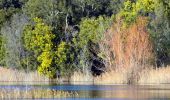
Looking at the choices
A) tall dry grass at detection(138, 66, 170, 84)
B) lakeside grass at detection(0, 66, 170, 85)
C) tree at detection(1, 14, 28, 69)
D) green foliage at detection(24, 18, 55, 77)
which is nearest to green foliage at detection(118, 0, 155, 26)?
green foliage at detection(24, 18, 55, 77)

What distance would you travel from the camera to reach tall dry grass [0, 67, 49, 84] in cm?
5100

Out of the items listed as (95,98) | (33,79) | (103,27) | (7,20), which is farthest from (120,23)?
(95,98)

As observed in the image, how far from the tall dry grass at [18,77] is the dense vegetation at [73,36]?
281cm

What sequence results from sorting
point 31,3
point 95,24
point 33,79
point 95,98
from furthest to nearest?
1. point 31,3
2. point 95,24
3. point 33,79
4. point 95,98

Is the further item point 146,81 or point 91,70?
point 91,70

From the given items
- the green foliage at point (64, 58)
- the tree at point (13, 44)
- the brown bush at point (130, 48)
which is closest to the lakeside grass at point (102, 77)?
the brown bush at point (130, 48)

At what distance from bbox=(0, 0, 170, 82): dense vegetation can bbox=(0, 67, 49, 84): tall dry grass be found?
2812mm

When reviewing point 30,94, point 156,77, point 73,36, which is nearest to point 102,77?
point 156,77

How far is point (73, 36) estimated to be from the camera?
61000 mm

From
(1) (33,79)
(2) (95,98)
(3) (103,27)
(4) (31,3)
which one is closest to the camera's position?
(2) (95,98)

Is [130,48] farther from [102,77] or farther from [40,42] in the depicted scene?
[40,42]

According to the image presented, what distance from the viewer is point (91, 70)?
57.6m

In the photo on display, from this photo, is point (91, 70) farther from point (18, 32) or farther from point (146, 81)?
point (146, 81)

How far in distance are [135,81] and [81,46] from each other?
13826 mm
